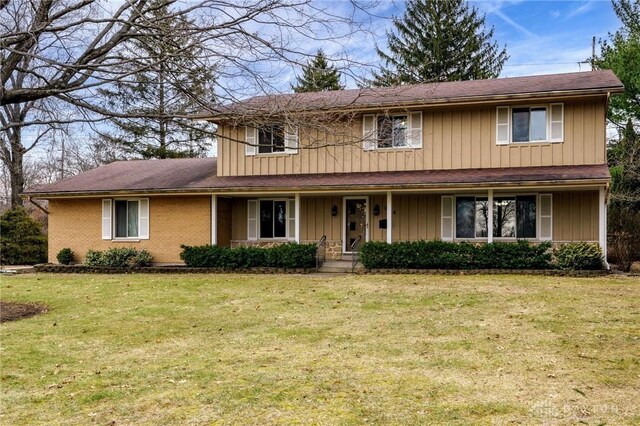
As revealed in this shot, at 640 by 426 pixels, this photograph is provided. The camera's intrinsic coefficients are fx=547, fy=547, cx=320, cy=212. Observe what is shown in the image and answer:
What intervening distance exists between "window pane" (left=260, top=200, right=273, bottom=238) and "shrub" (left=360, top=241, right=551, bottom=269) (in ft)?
15.2

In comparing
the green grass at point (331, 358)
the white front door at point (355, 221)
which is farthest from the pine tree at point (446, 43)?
the green grass at point (331, 358)

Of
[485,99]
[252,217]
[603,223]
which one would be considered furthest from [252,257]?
[603,223]

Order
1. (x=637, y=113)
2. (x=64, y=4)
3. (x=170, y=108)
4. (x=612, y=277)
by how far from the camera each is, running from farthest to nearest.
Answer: (x=637, y=113)
(x=612, y=277)
(x=170, y=108)
(x=64, y=4)

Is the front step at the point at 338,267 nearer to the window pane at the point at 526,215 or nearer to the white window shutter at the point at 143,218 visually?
the window pane at the point at 526,215

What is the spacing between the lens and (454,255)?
51.2 ft

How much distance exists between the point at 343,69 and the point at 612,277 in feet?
31.9

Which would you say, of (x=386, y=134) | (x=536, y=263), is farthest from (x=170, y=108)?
(x=536, y=263)

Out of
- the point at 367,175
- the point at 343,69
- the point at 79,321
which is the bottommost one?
the point at 79,321

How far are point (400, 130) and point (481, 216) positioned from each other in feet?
12.6

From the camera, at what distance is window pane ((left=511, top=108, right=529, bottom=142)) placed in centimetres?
1691

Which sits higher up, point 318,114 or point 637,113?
point 637,113

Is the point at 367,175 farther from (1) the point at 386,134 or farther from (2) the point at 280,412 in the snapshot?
(2) the point at 280,412

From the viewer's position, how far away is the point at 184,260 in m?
18.2

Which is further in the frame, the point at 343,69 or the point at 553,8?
the point at 553,8
